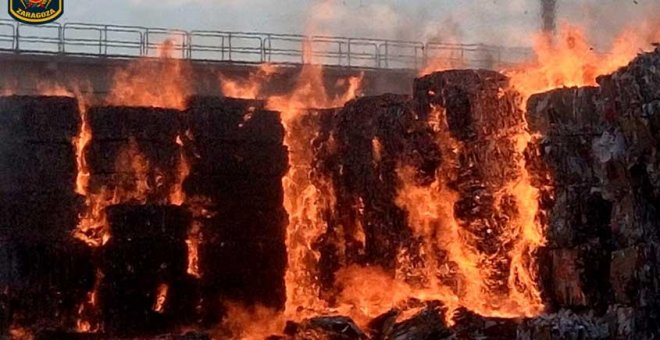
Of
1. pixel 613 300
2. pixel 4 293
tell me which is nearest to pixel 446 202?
pixel 613 300

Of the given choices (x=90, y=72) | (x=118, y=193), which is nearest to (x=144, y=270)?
(x=118, y=193)

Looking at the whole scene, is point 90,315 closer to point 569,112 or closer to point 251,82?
point 569,112

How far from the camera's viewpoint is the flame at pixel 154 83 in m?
17.0

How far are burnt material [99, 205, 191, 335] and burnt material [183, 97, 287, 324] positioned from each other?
1.49ft

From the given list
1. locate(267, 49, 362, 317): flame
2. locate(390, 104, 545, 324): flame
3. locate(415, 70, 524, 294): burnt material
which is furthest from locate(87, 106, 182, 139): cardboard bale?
locate(415, 70, 524, 294): burnt material

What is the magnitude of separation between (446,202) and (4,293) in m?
6.84

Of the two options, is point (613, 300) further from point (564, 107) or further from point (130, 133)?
point (130, 133)

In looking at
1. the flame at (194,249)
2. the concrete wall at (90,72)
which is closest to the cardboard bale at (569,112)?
the flame at (194,249)

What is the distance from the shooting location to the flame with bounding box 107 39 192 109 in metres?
17.0

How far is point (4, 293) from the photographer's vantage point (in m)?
14.5

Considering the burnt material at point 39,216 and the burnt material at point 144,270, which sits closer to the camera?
the burnt material at point 39,216

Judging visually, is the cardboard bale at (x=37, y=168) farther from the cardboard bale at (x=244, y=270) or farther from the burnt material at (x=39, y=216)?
the cardboard bale at (x=244, y=270)

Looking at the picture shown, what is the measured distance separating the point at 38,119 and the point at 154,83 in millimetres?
3170

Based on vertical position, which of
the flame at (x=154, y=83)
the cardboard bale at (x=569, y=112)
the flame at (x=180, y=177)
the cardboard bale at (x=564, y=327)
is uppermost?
the flame at (x=154, y=83)
